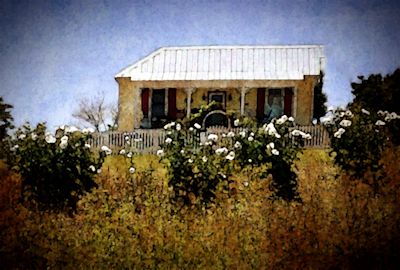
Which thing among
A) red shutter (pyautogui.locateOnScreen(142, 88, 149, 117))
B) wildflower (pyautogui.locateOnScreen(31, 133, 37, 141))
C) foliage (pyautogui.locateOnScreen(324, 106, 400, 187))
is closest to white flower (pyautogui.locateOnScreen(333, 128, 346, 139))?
foliage (pyautogui.locateOnScreen(324, 106, 400, 187))

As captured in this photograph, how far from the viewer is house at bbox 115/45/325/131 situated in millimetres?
3533

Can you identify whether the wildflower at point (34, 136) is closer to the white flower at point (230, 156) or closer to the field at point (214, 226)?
the field at point (214, 226)

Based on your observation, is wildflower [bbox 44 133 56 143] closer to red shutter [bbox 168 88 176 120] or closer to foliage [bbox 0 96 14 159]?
foliage [bbox 0 96 14 159]

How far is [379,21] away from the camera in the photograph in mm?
3453

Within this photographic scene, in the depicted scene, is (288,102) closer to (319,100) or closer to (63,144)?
(319,100)

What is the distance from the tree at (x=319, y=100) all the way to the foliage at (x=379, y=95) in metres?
0.14

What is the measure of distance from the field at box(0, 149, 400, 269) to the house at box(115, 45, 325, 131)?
27 cm

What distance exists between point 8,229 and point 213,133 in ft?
3.99

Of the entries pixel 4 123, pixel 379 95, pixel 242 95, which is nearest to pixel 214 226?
pixel 242 95

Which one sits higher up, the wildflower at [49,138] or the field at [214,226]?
the wildflower at [49,138]

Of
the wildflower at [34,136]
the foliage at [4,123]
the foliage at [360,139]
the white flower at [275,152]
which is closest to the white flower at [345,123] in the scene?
the foliage at [360,139]

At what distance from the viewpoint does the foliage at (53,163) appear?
359cm

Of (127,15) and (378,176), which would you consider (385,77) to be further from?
(127,15)

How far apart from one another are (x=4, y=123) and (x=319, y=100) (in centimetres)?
173
